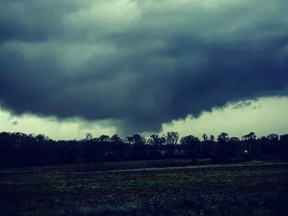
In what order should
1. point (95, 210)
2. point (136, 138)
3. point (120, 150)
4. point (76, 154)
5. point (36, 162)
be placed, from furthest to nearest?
point (136, 138) → point (120, 150) → point (76, 154) → point (36, 162) → point (95, 210)

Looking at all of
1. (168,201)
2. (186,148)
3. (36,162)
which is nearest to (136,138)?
(186,148)

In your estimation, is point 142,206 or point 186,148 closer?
point 142,206

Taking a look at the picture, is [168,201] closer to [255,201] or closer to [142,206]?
[142,206]

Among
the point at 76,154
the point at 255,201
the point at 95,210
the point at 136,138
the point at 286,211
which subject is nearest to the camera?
the point at 286,211

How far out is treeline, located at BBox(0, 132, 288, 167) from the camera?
13300 centimetres

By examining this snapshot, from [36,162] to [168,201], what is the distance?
11992cm

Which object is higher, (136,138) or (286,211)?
(136,138)

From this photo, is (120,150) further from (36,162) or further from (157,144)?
(36,162)

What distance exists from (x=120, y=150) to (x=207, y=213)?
152394 millimetres

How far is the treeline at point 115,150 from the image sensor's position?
436ft

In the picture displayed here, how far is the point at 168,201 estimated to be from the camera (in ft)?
66.0

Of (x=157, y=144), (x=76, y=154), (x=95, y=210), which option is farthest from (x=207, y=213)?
Answer: (x=157, y=144)

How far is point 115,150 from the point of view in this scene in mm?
167500

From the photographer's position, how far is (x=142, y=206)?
19.2 metres
